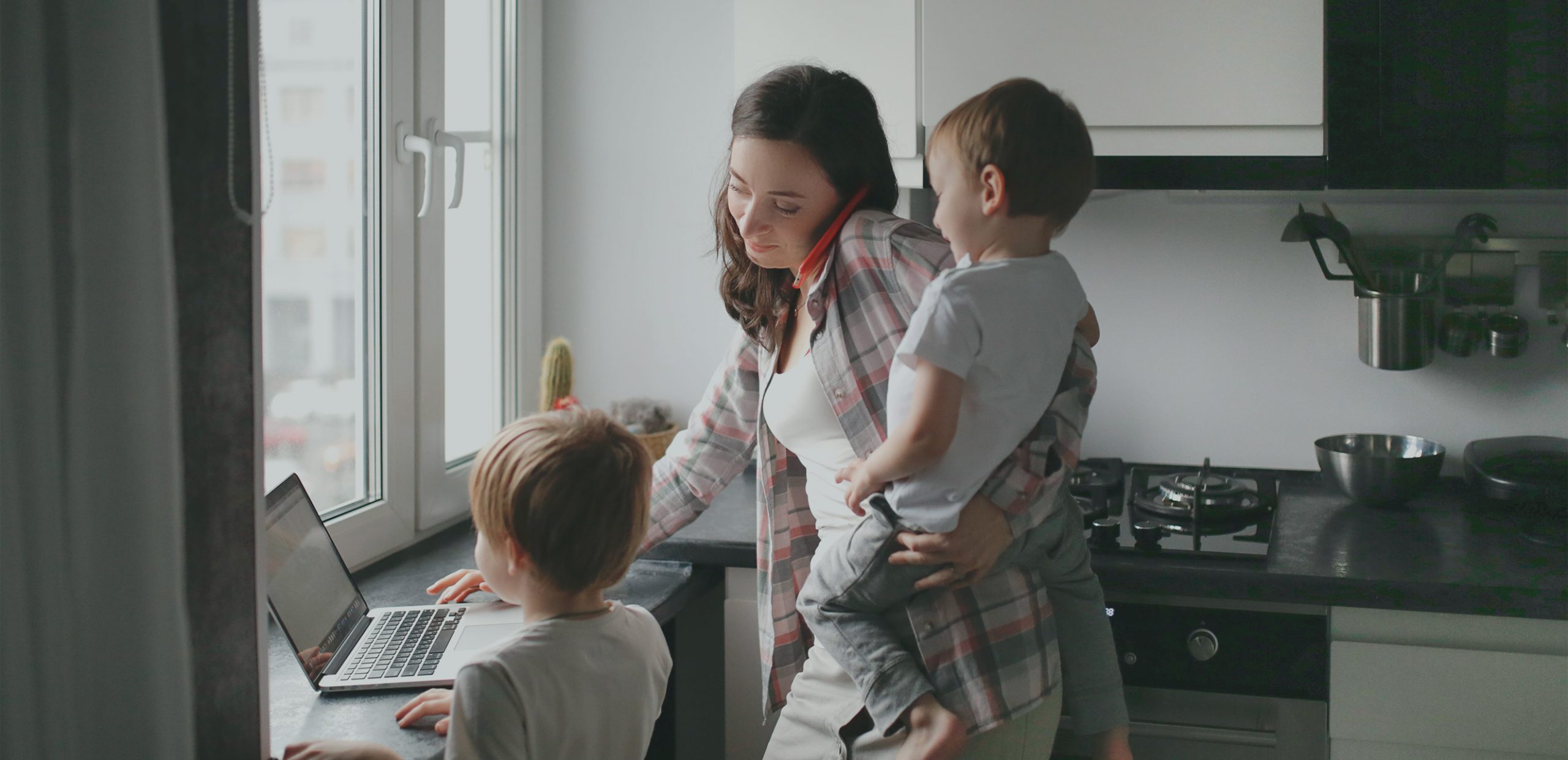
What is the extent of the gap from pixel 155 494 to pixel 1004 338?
807 mm

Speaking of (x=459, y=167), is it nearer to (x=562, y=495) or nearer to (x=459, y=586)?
(x=459, y=586)

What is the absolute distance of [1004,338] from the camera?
1.24 metres

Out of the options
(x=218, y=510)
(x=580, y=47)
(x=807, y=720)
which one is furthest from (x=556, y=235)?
(x=218, y=510)

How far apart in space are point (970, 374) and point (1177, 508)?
855mm

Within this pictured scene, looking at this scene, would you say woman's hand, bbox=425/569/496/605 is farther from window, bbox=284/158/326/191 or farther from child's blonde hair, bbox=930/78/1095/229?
child's blonde hair, bbox=930/78/1095/229

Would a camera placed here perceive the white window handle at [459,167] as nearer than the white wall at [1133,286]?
Yes

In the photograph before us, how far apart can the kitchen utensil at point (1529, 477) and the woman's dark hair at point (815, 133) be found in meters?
1.17

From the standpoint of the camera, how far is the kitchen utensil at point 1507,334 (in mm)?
2053

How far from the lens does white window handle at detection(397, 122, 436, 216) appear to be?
1.92 metres

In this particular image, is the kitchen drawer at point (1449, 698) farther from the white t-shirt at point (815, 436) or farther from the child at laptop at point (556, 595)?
the child at laptop at point (556, 595)

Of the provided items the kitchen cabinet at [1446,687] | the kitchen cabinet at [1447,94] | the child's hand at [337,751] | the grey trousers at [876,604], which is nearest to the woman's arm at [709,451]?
the grey trousers at [876,604]

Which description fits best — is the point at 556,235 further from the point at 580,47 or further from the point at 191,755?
the point at 191,755

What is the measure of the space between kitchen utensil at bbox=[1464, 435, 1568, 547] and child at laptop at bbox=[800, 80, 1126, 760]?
98 centimetres

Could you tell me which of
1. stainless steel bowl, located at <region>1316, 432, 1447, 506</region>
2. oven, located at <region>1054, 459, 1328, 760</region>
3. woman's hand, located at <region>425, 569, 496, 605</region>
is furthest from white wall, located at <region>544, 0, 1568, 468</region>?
woman's hand, located at <region>425, 569, 496, 605</region>
